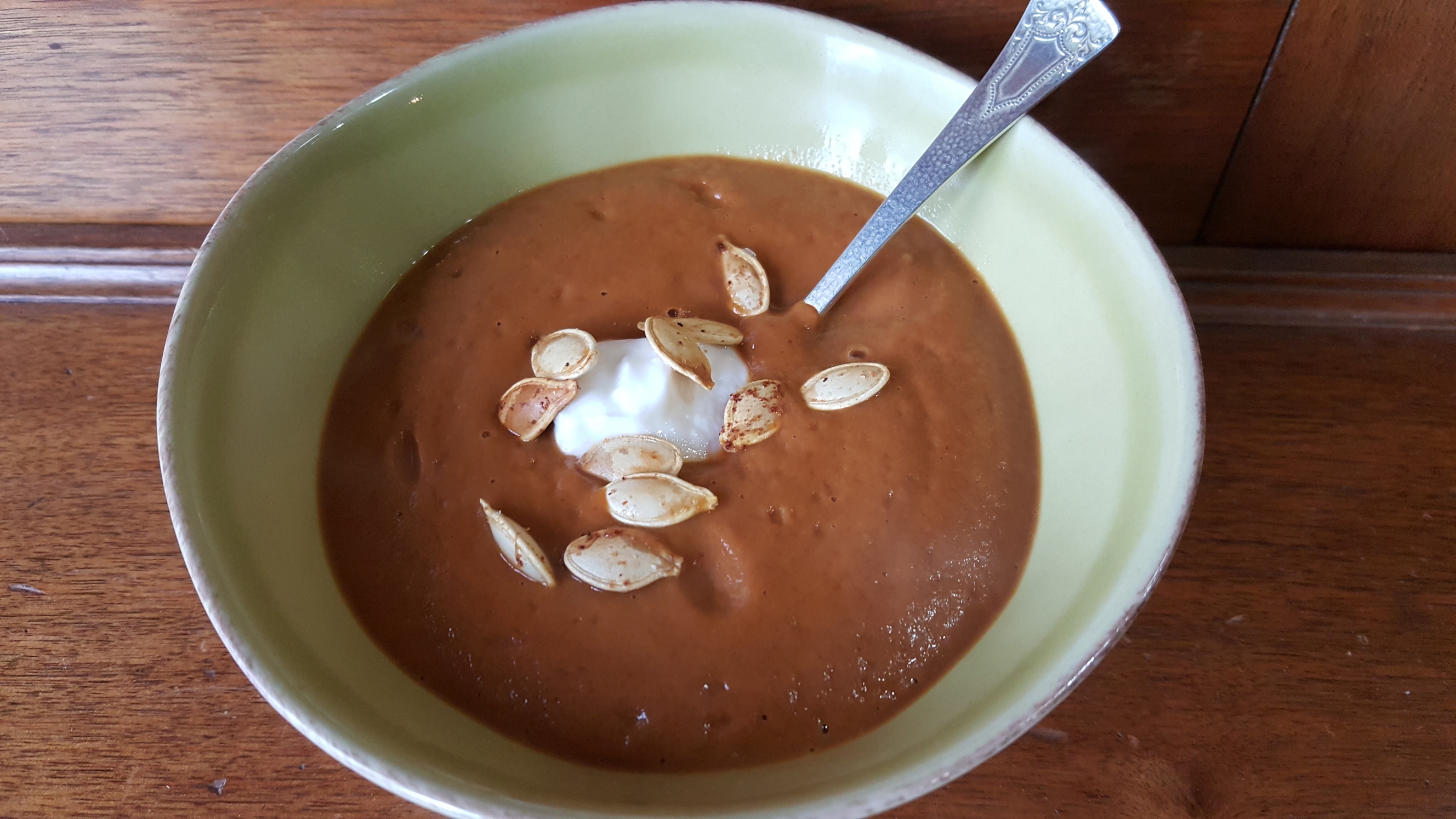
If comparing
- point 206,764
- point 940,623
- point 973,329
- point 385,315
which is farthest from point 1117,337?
point 206,764

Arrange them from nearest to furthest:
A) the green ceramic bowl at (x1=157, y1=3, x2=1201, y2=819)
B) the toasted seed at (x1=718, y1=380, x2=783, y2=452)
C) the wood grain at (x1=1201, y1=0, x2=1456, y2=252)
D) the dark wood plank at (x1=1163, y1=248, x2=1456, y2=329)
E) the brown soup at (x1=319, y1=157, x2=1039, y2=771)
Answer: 1. the green ceramic bowl at (x1=157, y1=3, x2=1201, y2=819)
2. the brown soup at (x1=319, y1=157, x2=1039, y2=771)
3. the toasted seed at (x1=718, y1=380, x2=783, y2=452)
4. the wood grain at (x1=1201, y1=0, x2=1456, y2=252)
5. the dark wood plank at (x1=1163, y1=248, x2=1456, y2=329)

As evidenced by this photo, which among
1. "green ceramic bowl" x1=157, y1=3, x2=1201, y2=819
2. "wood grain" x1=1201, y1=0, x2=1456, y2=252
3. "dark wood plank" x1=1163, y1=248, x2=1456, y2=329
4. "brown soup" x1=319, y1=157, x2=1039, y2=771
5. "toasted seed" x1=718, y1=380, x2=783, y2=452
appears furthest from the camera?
"dark wood plank" x1=1163, y1=248, x2=1456, y2=329

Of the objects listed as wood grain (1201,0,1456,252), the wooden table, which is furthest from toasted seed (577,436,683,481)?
wood grain (1201,0,1456,252)

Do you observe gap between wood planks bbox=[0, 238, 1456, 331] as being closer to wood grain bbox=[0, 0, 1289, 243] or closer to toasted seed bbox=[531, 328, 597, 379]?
wood grain bbox=[0, 0, 1289, 243]

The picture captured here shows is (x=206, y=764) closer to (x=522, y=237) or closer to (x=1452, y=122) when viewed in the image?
(x=522, y=237)

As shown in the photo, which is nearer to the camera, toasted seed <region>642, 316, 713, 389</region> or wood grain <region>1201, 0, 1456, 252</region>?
toasted seed <region>642, 316, 713, 389</region>

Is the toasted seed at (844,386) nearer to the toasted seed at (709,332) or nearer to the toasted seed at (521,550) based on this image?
the toasted seed at (709,332)
